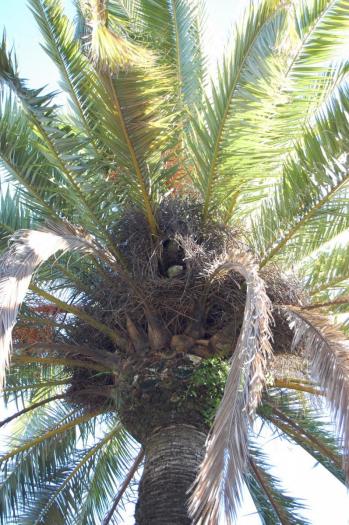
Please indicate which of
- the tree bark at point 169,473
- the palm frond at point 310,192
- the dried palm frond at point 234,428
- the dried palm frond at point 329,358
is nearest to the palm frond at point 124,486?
the tree bark at point 169,473

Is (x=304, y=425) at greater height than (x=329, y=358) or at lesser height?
lesser

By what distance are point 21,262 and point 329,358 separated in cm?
198

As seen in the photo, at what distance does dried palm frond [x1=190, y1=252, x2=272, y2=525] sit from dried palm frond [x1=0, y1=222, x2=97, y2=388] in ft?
3.72

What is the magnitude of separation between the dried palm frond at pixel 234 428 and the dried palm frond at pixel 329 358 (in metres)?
0.51

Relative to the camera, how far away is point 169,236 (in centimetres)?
643

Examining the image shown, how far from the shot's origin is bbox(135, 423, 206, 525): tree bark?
5289mm

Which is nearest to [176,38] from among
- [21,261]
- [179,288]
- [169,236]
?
[169,236]

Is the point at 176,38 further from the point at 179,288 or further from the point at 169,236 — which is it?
the point at 179,288

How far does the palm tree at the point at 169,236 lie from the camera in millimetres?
5770

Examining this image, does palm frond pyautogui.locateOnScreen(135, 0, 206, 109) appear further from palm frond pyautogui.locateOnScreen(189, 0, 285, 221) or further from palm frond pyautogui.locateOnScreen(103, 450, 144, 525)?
palm frond pyautogui.locateOnScreen(103, 450, 144, 525)

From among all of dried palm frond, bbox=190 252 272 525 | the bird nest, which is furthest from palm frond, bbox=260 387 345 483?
dried palm frond, bbox=190 252 272 525

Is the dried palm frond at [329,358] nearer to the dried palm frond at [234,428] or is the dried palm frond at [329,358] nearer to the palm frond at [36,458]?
the dried palm frond at [234,428]

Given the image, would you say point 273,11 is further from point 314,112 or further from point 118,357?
point 118,357

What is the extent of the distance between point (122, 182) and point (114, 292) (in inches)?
34.5
